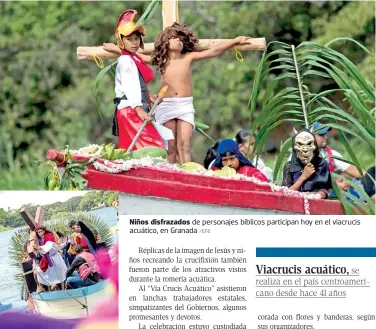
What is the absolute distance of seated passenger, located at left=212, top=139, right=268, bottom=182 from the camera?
6340mm

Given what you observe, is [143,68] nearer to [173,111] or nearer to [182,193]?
[173,111]

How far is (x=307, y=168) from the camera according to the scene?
618 cm

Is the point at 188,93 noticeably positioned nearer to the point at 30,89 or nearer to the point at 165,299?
the point at 165,299

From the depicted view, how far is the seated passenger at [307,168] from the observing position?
618cm

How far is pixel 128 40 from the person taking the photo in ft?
20.9

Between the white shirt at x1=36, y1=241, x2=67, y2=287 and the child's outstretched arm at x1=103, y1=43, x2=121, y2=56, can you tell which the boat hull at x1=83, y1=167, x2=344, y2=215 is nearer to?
the white shirt at x1=36, y1=241, x2=67, y2=287

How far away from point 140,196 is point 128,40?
0.83 m

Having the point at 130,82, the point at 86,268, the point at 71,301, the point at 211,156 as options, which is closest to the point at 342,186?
the point at 211,156

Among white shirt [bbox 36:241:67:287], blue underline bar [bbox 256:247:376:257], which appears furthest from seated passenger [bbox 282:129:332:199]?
white shirt [bbox 36:241:67:287]

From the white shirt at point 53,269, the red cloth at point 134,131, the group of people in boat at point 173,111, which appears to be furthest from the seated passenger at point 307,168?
the white shirt at point 53,269

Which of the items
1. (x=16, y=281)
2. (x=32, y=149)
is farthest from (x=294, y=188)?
(x=32, y=149)

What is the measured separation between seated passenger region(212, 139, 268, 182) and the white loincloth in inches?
9.2

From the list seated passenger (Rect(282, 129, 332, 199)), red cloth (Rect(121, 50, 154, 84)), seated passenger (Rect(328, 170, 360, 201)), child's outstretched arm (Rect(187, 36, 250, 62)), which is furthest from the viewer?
child's outstretched arm (Rect(187, 36, 250, 62))

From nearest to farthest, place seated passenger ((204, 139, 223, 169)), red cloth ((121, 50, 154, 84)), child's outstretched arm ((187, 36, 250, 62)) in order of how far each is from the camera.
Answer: red cloth ((121, 50, 154, 84)), child's outstretched arm ((187, 36, 250, 62)), seated passenger ((204, 139, 223, 169))
